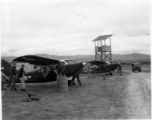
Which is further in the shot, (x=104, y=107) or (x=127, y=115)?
(x=104, y=107)

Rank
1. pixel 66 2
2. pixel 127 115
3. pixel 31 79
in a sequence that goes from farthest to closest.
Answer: pixel 31 79 < pixel 66 2 < pixel 127 115

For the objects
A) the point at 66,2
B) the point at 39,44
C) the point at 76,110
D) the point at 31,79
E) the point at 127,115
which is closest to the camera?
the point at 127,115

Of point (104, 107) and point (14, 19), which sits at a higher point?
point (14, 19)

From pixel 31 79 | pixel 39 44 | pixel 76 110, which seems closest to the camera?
pixel 76 110

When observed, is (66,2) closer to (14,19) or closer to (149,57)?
(14,19)

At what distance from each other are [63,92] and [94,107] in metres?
3.20

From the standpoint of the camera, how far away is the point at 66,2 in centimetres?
639

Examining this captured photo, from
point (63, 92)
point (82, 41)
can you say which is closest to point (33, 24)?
point (82, 41)

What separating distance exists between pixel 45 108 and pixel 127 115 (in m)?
2.42

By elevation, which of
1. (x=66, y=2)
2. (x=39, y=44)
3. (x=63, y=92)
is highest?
(x=66, y=2)

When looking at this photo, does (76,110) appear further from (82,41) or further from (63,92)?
(82,41)

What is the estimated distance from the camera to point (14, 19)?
6.83m

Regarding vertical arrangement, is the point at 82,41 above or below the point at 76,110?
above

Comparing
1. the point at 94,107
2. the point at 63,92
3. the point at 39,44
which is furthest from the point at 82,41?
the point at 94,107
